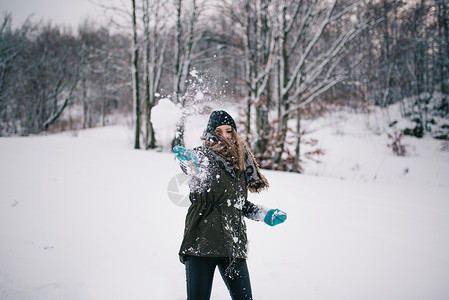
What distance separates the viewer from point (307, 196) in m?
4.38

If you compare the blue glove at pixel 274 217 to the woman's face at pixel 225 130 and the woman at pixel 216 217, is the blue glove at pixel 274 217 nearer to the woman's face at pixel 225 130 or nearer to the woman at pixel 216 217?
the woman at pixel 216 217

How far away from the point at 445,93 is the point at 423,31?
3860 mm

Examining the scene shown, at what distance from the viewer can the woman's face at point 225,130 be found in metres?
1.51

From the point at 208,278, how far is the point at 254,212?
468 millimetres

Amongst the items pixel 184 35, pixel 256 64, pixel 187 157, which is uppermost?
pixel 184 35

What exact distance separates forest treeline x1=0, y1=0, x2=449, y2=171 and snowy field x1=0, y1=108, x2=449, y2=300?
6.01 ft

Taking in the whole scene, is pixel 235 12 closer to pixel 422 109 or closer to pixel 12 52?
pixel 422 109

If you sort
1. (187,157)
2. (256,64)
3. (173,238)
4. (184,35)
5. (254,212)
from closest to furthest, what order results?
(187,157)
(254,212)
(173,238)
(256,64)
(184,35)

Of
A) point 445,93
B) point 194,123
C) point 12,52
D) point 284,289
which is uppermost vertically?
point 12,52

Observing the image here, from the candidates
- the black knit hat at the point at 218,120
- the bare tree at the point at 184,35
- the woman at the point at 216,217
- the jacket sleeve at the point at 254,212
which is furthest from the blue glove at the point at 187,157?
the bare tree at the point at 184,35

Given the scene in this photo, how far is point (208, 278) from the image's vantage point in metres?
1.35

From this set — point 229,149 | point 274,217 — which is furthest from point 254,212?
point 229,149

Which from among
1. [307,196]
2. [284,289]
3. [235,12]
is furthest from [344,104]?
[284,289]

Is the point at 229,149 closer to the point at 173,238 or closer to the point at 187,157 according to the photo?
the point at 187,157
